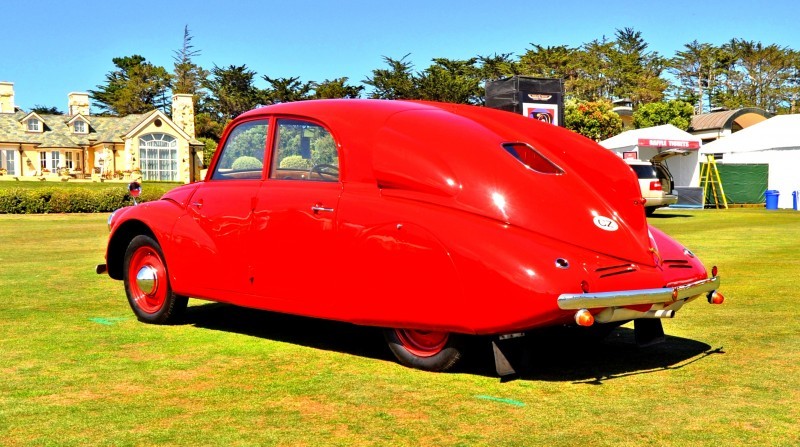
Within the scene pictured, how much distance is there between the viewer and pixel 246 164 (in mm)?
6641

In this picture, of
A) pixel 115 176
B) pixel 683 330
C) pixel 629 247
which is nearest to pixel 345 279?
pixel 629 247

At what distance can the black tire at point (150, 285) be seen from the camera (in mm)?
7176

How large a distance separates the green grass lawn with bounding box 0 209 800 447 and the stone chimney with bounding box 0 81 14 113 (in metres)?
69.6

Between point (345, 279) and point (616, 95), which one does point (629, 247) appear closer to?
point (345, 279)

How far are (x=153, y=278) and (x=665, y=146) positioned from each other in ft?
101

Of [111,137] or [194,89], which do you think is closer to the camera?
[111,137]

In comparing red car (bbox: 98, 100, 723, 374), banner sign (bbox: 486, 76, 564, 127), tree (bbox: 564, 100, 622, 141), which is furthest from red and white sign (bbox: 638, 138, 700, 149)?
red car (bbox: 98, 100, 723, 374)

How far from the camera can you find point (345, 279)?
18.5 feet

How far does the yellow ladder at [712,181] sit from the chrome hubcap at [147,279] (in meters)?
30.4

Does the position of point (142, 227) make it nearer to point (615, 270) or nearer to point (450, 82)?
point (615, 270)

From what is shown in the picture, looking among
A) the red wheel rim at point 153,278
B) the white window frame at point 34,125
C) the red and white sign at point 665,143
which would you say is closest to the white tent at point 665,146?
the red and white sign at point 665,143

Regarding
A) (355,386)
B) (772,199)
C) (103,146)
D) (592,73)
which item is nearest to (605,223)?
(355,386)

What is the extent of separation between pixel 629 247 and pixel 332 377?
199cm

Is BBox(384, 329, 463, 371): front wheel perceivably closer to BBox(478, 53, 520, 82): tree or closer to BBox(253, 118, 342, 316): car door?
BBox(253, 118, 342, 316): car door
